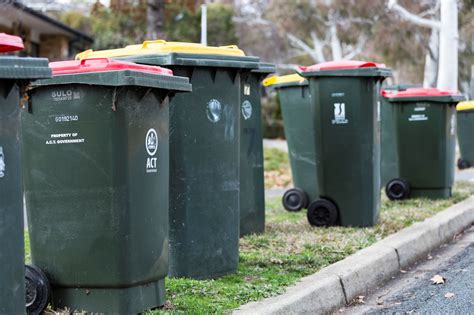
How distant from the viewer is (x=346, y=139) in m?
8.91

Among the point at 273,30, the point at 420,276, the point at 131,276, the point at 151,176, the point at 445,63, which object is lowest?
the point at 420,276

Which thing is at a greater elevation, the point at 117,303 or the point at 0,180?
the point at 0,180

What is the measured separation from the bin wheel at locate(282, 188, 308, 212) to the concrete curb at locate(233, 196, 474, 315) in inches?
63.9

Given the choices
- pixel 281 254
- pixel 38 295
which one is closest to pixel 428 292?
pixel 281 254

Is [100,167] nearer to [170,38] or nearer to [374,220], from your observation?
[374,220]

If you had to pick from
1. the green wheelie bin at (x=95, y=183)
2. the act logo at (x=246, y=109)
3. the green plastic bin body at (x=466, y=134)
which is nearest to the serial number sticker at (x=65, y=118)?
the green wheelie bin at (x=95, y=183)

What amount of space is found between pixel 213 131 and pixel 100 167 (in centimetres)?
141

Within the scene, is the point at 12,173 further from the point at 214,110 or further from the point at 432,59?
the point at 432,59

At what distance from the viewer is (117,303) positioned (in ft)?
16.3

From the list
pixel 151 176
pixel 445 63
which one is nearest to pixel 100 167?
pixel 151 176

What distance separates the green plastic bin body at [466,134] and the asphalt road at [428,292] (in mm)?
10217

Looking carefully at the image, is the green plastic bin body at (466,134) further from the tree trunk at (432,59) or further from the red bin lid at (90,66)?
the tree trunk at (432,59)

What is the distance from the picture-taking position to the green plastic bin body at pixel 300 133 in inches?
403

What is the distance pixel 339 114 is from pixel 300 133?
1.44 m
